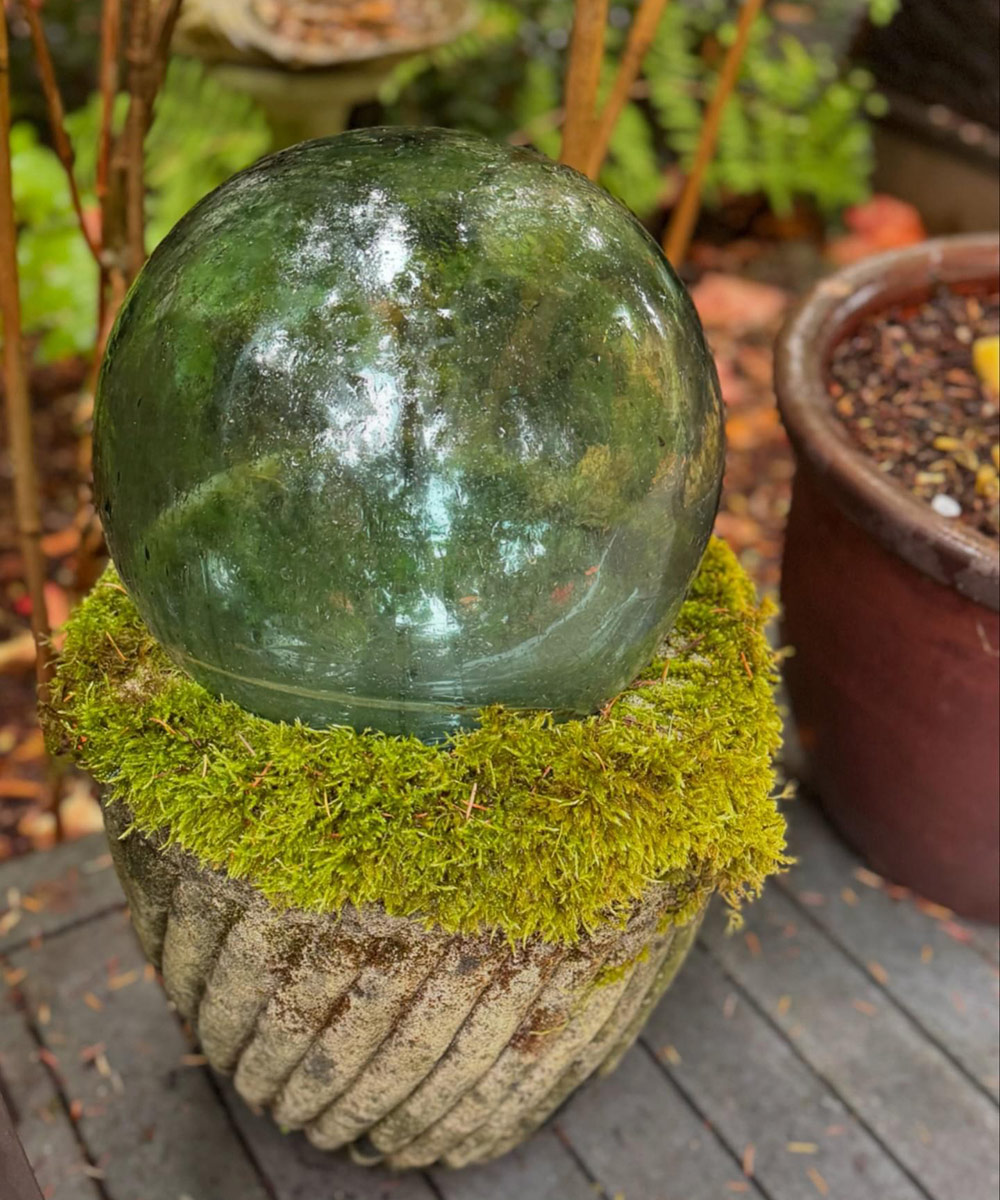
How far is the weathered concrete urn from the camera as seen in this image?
3.89 ft

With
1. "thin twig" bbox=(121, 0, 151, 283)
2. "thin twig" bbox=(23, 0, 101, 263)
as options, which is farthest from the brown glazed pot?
"thin twig" bbox=(23, 0, 101, 263)

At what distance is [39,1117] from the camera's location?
193 centimetres

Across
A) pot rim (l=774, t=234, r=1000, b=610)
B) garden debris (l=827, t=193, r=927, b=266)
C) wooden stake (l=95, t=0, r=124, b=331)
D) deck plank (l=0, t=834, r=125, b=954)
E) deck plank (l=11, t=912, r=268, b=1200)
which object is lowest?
deck plank (l=0, t=834, r=125, b=954)

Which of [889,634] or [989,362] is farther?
[989,362]

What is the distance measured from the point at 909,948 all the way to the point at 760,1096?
1.52 feet

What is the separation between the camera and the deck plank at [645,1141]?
74.7 inches

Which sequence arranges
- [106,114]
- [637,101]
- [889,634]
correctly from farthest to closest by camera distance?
[637,101]
[889,634]
[106,114]

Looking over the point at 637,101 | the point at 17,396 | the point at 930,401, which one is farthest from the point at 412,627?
the point at 637,101

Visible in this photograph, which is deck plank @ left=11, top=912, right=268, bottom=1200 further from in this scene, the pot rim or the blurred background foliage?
the blurred background foliage

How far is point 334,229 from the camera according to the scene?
3.96 feet

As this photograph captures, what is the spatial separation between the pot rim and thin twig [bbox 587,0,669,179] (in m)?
0.50

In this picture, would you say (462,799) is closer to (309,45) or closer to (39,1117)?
(39,1117)

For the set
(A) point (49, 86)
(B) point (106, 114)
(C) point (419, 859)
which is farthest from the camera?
(B) point (106, 114)

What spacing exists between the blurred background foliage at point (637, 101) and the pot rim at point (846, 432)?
2.04m
